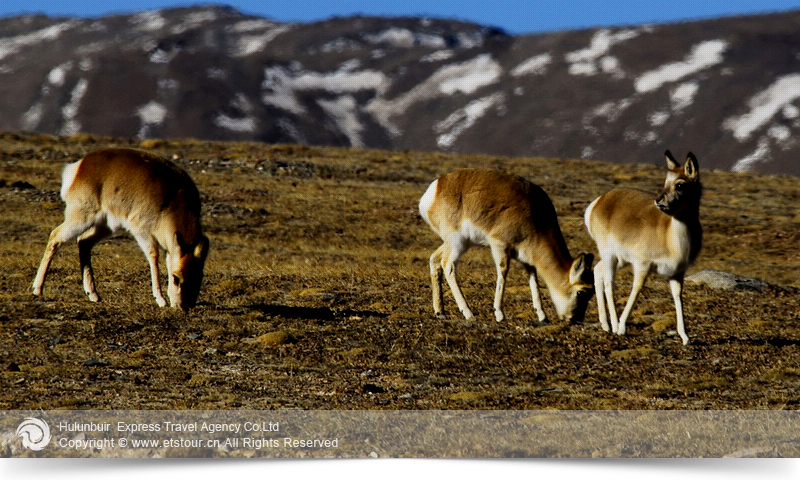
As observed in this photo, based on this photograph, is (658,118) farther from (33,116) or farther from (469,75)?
(33,116)

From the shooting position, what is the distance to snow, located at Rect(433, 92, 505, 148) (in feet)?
298

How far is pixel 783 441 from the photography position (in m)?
11.0

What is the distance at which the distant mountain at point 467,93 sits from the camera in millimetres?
85375

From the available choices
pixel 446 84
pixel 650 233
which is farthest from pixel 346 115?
pixel 650 233

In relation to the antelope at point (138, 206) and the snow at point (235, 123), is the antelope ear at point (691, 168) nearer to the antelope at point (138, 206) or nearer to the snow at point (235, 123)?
the antelope at point (138, 206)

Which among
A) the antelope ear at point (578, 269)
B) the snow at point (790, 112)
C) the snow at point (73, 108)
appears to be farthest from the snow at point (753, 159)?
the antelope ear at point (578, 269)

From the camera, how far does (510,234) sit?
16.7 meters

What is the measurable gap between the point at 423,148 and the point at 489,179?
69.8 meters

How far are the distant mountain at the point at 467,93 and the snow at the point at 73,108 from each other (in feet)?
0.64

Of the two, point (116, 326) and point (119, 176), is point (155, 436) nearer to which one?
point (116, 326)

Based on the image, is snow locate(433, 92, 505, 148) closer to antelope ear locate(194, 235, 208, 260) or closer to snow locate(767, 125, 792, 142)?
snow locate(767, 125, 792, 142)

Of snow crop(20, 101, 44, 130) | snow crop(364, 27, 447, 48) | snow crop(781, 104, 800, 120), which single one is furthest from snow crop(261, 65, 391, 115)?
snow crop(781, 104, 800, 120)

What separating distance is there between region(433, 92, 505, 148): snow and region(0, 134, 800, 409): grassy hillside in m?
61.2

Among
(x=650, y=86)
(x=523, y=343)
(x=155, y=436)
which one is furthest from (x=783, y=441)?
(x=650, y=86)
